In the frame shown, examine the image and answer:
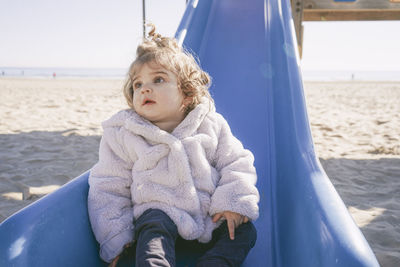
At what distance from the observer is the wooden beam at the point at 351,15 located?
14.6 ft

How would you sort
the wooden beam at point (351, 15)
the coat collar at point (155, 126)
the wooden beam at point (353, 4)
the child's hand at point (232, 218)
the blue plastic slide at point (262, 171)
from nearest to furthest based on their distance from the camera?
the blue plastic slide at point (262, 171)
the child's hand at point (232, 218)
the coat collar at point (155, 126)
the wooden beam at point (353, 4)
the wooden beam at point (351, 15)

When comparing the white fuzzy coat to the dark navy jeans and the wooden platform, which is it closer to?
the dark navy jeans

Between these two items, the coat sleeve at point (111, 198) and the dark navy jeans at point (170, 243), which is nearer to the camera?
the dark navy jeans at point (170, 243)

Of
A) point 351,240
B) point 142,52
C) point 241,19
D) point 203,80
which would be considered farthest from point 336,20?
point 351,240

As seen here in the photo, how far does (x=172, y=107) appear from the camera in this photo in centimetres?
135

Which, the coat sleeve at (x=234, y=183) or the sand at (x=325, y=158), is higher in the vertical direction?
the coat sleeve at (x=234, y=183)

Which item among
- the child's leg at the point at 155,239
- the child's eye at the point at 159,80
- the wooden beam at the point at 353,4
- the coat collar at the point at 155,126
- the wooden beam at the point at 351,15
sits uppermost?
the wooden beam at the point at 353,4

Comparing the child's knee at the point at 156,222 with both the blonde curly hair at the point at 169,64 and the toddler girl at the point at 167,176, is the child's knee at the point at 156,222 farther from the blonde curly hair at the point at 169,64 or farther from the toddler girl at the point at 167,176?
the blonde curly hair at the point at 169,64

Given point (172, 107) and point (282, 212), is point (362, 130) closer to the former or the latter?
point (282, 212)

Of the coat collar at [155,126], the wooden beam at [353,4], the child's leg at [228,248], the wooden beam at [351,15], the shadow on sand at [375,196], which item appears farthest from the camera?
the wooden beam at [351,15]

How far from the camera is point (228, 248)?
1.08m

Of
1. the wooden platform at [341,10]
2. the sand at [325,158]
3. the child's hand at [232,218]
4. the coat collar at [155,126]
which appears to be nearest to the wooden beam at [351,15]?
the wooden platform at [341,10]

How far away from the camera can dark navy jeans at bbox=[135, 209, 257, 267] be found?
3.14 feet

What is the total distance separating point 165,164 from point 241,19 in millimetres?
1659
